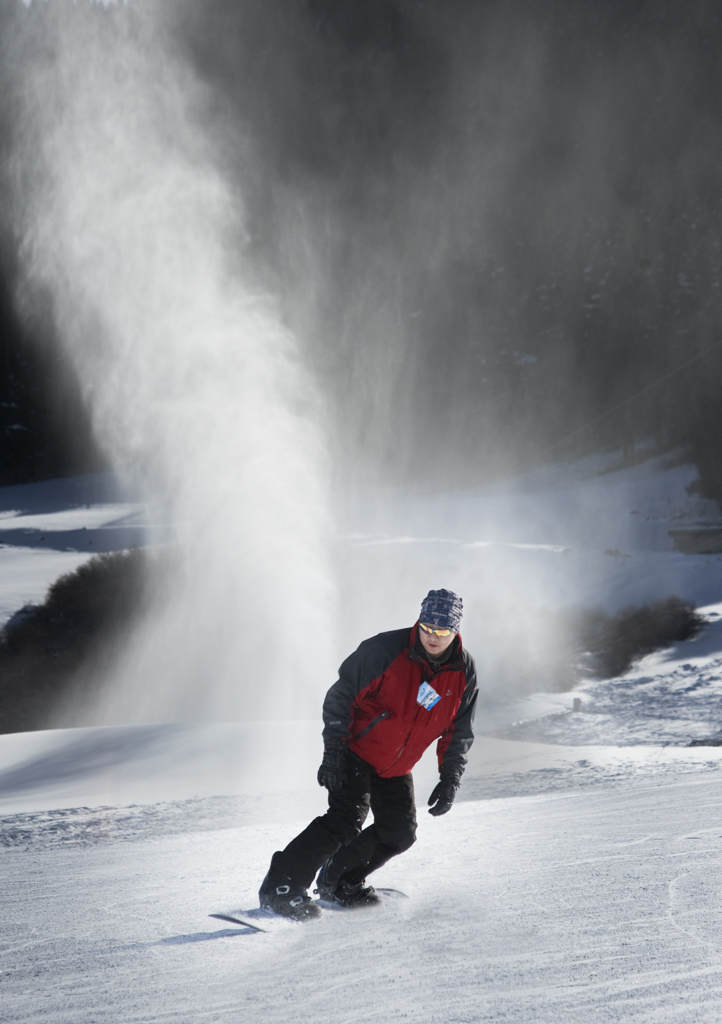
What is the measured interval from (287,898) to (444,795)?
650 mm

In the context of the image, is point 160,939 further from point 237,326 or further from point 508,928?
Answer: point 237,326

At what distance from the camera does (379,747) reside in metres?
2.86

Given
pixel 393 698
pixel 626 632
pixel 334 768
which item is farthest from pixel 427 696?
pixel 626 632

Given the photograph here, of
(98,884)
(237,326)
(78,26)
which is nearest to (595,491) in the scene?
(237,326)

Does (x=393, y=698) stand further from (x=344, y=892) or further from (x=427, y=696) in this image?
(x=344, y=892)

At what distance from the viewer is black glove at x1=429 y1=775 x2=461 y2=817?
2922mm

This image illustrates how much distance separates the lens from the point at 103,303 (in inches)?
830

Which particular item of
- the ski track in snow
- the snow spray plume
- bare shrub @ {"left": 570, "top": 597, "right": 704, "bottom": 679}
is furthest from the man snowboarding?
the snow spray plume

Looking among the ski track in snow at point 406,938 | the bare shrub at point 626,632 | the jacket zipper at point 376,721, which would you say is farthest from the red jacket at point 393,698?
the bare shrub at point 626,632

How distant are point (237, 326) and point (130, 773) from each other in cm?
1597

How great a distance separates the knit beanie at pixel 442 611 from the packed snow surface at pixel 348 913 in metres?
1.02

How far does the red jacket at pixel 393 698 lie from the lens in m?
2.79

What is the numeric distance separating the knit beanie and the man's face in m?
0.02

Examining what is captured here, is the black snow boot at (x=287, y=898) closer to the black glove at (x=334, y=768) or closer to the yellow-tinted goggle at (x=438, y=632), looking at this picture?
the black glove at (x=334, y=768)
